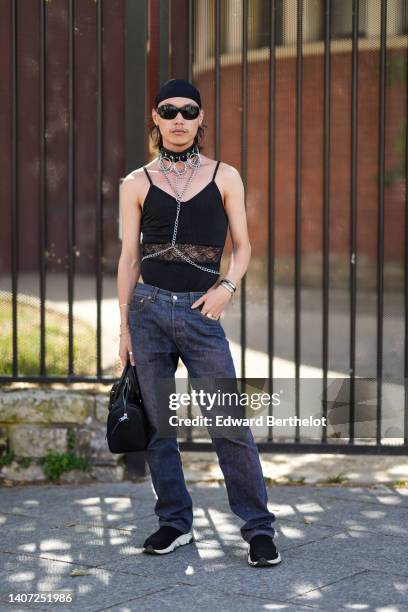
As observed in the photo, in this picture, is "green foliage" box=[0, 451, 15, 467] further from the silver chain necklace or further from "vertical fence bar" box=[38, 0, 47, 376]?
the silver chain necklace

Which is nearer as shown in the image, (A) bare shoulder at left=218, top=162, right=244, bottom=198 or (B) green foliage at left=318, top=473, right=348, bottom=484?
(A) bare shoulder at left=218, top=162, right=244, bottom=198

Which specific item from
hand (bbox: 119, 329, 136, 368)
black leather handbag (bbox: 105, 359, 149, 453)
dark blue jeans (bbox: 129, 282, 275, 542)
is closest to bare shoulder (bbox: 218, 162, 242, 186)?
dark blue jeans (bbox: 129, 282, 275, 542)

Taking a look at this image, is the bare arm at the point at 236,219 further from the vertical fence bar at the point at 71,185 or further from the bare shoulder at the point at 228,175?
the vertical fence bar at the point at 71,185

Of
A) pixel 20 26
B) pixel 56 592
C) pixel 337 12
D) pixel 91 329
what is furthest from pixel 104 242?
pixel 56 592

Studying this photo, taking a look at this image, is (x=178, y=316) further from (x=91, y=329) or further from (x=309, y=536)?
(x=91, y=329)

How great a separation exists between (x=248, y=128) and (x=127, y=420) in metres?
2.31

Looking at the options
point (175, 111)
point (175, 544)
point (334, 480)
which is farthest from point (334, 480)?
point (175, 111)

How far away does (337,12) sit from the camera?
642 cm

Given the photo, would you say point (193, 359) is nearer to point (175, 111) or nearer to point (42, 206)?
point (175, 111)

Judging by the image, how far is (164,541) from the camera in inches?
199

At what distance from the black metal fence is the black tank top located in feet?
5.09

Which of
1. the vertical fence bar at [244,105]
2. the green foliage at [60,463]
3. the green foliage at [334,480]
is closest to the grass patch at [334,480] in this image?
the green foliage at [334,480]

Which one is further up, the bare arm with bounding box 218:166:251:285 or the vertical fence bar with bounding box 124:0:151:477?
the vertical fence bar with bounding box 124:0:151:477

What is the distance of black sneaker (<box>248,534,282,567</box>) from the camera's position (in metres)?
4.82
